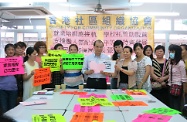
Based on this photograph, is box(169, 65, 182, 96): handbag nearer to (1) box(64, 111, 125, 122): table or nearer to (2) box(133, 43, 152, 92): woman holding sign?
(2) box(133, 43, 152, 92): woman holding sign

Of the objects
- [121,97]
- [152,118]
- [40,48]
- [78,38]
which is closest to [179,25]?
[78,38]

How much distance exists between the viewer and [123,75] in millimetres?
3615

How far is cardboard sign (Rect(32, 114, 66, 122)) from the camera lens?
76.5 inches

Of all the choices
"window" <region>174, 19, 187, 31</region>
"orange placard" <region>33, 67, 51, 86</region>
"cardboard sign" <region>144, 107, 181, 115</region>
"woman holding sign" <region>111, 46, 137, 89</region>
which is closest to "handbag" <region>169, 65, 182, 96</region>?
"woman holding sign" <region>111, 46, 137, 89</region>

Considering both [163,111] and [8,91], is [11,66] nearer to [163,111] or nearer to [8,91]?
[8,91]

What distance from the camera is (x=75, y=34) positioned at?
6.21m

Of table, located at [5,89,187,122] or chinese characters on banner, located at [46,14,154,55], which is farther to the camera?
chinese characters on banner, located at [46,14,154,55]

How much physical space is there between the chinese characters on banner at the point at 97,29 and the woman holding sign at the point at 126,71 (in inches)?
98.0

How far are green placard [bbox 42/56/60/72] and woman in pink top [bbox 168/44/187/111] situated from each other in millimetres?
1808

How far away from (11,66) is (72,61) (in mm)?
930

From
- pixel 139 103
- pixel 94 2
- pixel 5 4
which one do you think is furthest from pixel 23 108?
pixel 94 2

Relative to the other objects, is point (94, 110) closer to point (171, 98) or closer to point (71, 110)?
point (71, 110)

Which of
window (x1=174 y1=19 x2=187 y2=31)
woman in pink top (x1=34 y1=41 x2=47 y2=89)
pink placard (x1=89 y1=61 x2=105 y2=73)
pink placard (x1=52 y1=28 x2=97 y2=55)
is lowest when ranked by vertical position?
pink placard (x1=89 y1=61 x2=105 y2=73)

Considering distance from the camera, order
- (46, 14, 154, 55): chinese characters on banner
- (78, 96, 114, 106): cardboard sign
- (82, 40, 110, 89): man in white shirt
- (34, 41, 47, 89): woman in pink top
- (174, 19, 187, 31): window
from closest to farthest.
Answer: (78, 96, 114, 106): cardboard sign < (82, 40, 110, 89): man in white shirt < (34, 41, 47, 89): woman in pink top < (46, 14, 154, 55): chinese characters on banner < (174, 19, 187, 31): window
